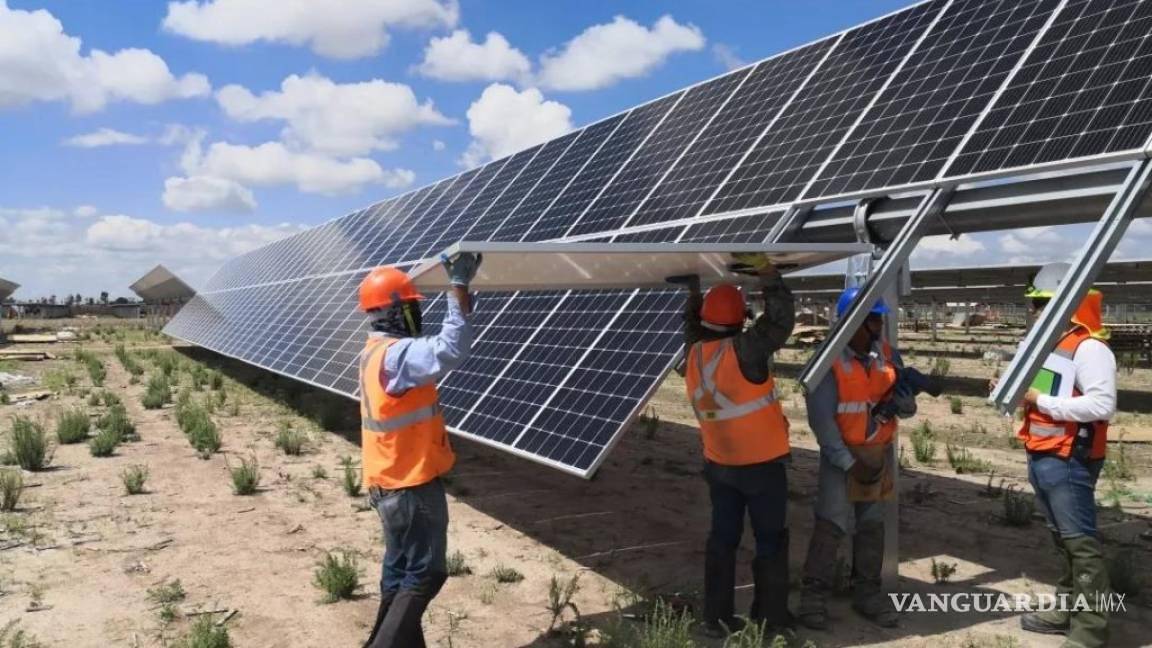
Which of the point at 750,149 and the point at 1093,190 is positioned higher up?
the point at 750,149

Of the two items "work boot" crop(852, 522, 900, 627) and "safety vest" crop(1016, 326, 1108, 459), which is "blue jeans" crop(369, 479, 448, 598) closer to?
"work boot" crop(852, 522, 900, 627)

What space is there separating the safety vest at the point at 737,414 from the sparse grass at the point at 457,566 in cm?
300

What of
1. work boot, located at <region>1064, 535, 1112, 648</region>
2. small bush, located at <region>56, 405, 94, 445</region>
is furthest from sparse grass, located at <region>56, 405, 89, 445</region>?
work boot, located at <region>1064, 535, 1112, 648</region>

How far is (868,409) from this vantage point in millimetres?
6227

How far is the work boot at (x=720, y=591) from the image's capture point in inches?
225

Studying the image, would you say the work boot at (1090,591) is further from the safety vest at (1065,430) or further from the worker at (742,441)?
the worker at (742,441)

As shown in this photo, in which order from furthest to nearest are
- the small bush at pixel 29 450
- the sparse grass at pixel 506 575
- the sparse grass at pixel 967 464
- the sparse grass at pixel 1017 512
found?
the small bush at pixel 29 450 → the sparse grass at pixel 967 464 → the sparse grass at pixel 1017 512 → the sparse grass at pixel 506 575

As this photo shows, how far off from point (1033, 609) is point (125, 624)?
7103 millimetres

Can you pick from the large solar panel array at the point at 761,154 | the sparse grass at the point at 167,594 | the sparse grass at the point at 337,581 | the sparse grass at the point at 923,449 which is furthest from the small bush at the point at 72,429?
the sparse grass at the point at 923,449

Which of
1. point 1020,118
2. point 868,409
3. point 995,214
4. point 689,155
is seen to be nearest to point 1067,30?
point 1020,118

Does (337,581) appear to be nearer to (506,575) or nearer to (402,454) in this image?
(506,575)

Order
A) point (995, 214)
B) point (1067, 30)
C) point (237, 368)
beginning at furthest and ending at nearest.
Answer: point (237, 368) → point (1067, 30) → point (995, 214)

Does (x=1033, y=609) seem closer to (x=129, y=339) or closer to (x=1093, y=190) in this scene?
(x=1093, y=190)

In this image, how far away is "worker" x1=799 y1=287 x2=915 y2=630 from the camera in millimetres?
6141
